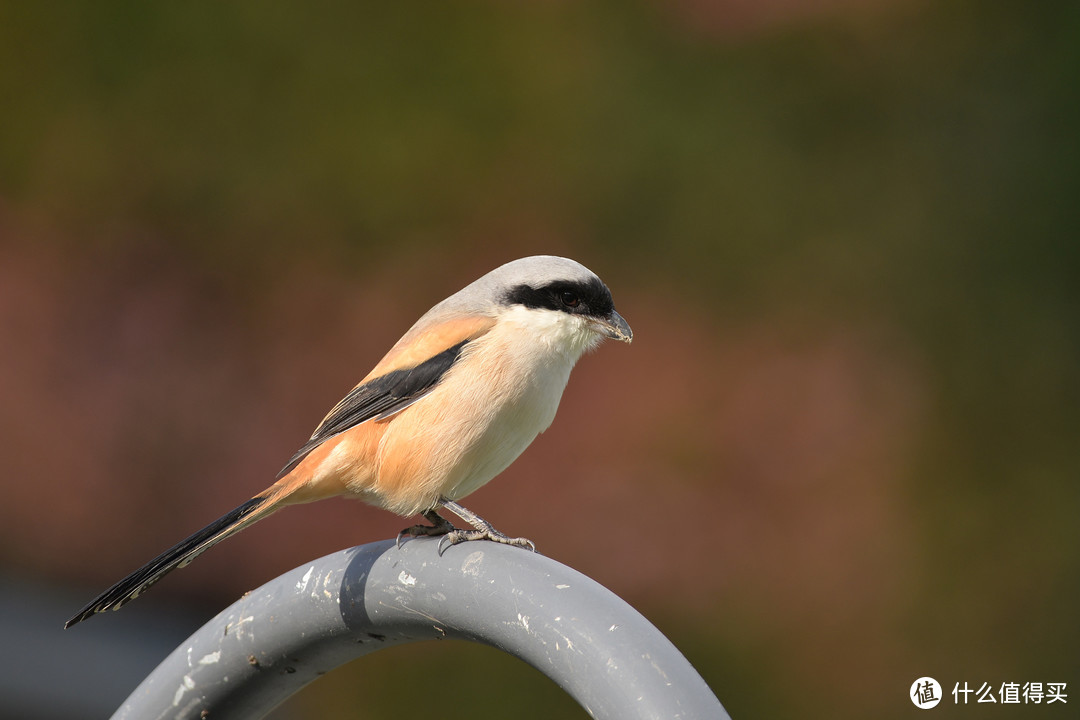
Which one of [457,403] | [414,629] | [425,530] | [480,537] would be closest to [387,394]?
[457,403]

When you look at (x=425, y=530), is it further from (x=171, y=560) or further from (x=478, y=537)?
(x=171, y=560)

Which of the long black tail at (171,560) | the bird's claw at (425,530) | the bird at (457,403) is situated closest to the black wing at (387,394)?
the bird at (457,403)

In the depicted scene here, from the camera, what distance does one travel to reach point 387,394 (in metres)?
2.13

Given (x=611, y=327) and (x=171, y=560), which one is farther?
(x=611, y=327)

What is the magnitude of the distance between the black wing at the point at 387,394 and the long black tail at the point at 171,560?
18 cm

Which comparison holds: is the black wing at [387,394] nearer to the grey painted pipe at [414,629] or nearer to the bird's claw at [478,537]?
the bird's claw at [478,537]

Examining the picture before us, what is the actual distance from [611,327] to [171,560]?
935 millimetres

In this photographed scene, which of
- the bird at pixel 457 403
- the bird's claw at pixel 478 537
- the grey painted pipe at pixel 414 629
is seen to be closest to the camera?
the grey painted pipe at pixel 414 629

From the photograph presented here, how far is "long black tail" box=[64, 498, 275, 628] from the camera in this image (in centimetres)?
164

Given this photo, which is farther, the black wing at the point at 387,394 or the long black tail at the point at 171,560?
the black wing at the point at 387,394

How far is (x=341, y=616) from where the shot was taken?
1.44 m

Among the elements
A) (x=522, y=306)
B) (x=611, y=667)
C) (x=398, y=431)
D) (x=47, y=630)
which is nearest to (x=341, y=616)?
(x=611, y=667)

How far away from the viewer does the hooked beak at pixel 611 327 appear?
208cm

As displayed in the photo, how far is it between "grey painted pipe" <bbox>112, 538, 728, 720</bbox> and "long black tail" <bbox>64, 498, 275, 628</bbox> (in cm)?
20
